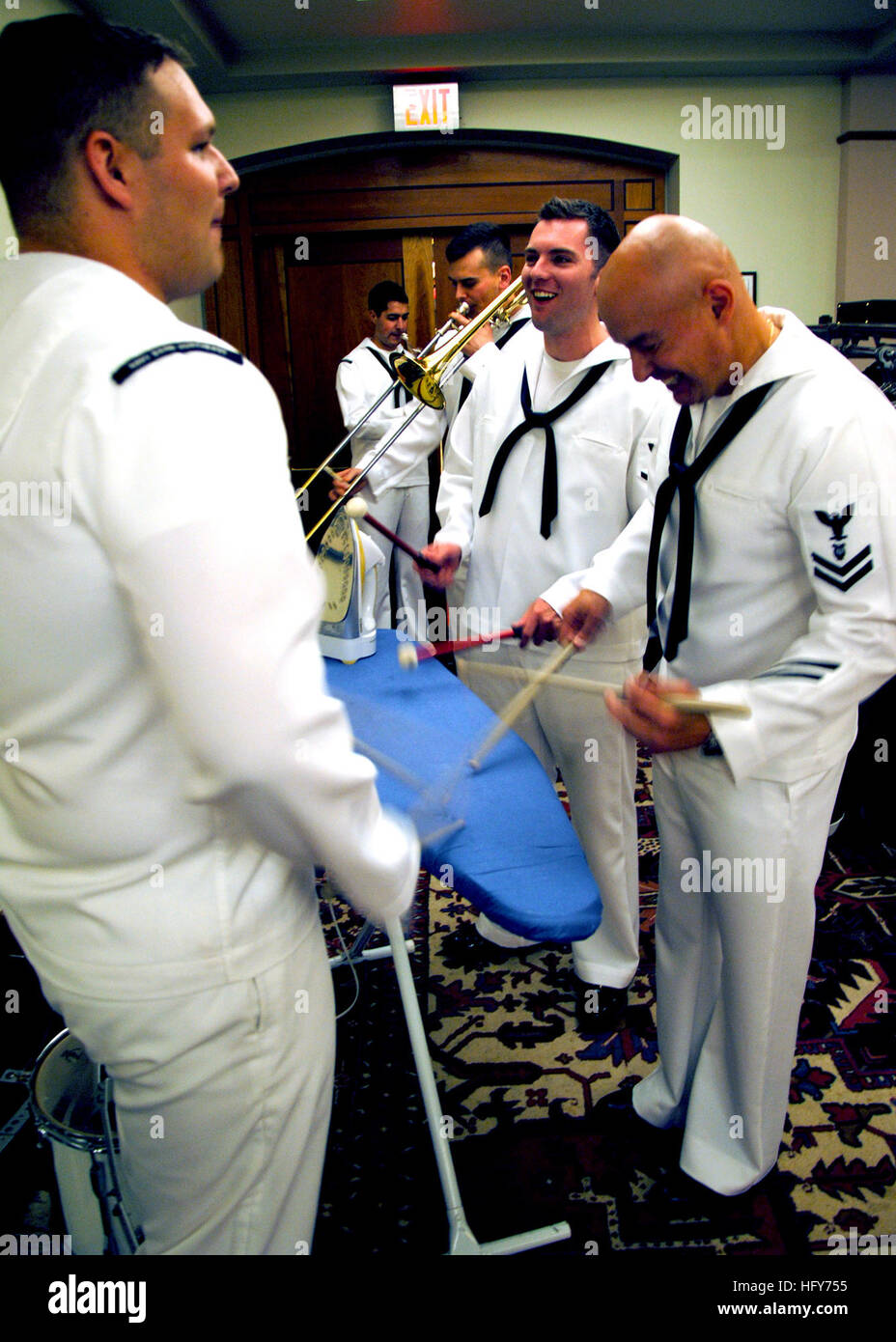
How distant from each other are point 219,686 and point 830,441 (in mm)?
1102

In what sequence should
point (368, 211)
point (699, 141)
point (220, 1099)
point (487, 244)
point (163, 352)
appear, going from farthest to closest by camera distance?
point (368, 211)
point (699, 141)
point (487, 244)
point (220, 1099)
point (163, 352)

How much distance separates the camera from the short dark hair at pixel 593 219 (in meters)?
2.33

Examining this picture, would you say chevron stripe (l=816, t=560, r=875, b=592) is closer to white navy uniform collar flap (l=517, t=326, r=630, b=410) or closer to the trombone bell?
white navy uniform collar flap (l=517, t=326, r=630, b=410)

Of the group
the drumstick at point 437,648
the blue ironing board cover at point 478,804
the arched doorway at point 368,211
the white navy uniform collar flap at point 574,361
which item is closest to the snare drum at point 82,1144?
the blue ironing board cover at point 478,804

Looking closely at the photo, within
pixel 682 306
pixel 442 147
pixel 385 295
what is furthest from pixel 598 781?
pixel 442 147

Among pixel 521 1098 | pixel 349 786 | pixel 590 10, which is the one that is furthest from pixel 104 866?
pixel 590 10

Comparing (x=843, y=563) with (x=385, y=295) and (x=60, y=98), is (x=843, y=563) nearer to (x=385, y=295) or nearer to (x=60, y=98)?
(x=60, y=98)

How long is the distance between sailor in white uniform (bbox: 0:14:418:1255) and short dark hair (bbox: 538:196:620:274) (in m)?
1.57

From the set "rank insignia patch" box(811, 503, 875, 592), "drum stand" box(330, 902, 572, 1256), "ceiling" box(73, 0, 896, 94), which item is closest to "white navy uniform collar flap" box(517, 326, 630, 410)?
"rank insignia patch" box(811, 503, 875, 592)

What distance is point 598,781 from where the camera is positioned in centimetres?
238

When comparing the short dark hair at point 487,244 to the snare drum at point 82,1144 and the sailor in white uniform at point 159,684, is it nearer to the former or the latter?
the sailor in white uniform at point 159,684

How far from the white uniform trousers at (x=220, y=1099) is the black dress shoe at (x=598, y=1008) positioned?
142 cm

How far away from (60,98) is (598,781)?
1865 millimetres

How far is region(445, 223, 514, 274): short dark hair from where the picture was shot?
3.50 meters
